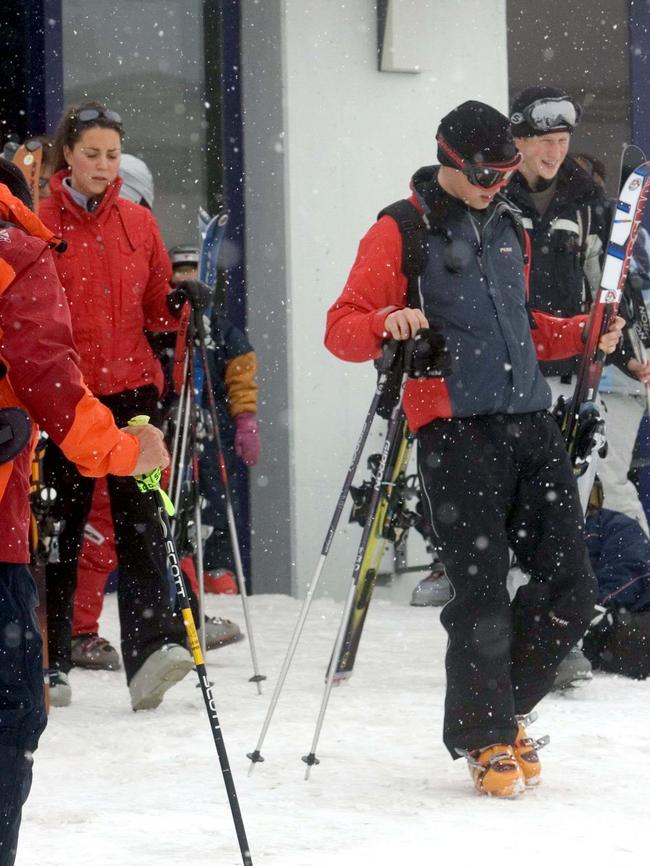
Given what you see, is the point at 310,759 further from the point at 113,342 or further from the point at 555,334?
the point at 113,342

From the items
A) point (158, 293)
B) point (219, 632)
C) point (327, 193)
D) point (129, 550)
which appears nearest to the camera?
point (129, 550)

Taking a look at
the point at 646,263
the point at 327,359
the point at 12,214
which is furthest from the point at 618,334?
the point at 327,359

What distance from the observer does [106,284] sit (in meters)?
5.61

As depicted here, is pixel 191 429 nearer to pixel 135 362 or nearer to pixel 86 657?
pixel 135 362

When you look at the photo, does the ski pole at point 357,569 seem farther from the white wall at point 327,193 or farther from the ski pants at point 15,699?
Answer: the white wall at point 327,193

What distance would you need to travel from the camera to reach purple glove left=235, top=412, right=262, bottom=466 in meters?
7.98

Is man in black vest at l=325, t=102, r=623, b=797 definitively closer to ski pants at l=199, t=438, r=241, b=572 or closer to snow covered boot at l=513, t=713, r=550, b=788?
snow covered boot at l=513, t=713, r=550, b=788

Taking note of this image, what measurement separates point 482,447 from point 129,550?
1.61 meters

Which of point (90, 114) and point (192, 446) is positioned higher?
point (90, 114)

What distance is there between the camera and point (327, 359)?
838 centimetres

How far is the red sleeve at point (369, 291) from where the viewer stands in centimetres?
439

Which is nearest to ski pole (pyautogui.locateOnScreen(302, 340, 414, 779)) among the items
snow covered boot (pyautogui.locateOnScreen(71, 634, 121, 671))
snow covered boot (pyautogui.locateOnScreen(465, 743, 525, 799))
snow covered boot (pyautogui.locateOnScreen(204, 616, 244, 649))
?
snow covered boot (pyautogui.locateOnScreen(465, 743, 525, 799))

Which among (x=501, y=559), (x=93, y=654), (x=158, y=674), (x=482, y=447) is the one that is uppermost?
(x=482, y=447)

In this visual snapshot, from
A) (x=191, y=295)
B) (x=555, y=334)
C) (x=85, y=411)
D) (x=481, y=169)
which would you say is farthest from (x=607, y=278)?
(x=85, y=411)
